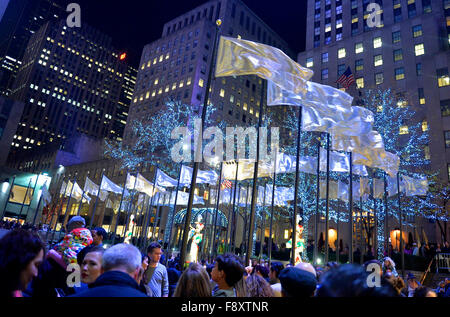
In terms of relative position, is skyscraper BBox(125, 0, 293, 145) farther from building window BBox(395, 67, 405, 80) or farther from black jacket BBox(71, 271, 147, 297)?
black jacket BBox(71, 271, 147, 297)

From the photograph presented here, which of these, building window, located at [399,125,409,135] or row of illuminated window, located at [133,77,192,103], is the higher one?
row of illuminated window, located at [133,77,192,103]

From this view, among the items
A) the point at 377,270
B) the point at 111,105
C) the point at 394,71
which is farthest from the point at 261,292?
the point at 111,105

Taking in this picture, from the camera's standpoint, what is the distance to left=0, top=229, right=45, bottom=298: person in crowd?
243 centimetres

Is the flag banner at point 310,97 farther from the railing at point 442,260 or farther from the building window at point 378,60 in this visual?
the building window at point 378,60

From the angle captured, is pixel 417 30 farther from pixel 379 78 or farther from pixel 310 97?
pixel 310 97

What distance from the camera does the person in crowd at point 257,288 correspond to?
14.2ft

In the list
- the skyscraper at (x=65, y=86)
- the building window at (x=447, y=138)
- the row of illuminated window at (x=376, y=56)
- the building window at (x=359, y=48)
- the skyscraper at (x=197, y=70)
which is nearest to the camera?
the building window at (x=447, y=138)

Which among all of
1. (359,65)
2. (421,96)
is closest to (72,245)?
(421,96)

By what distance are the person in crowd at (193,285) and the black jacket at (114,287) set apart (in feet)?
3.56

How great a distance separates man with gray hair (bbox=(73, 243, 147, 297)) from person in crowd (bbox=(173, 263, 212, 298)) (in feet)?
2.60

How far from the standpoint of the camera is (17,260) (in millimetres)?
2555

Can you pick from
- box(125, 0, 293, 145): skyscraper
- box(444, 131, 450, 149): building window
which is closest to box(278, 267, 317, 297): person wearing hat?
box(444, 131, 450, 149): building window

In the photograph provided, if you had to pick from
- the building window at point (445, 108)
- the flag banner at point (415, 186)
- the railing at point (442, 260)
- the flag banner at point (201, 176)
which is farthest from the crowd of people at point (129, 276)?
the building window at point (445, 108)
